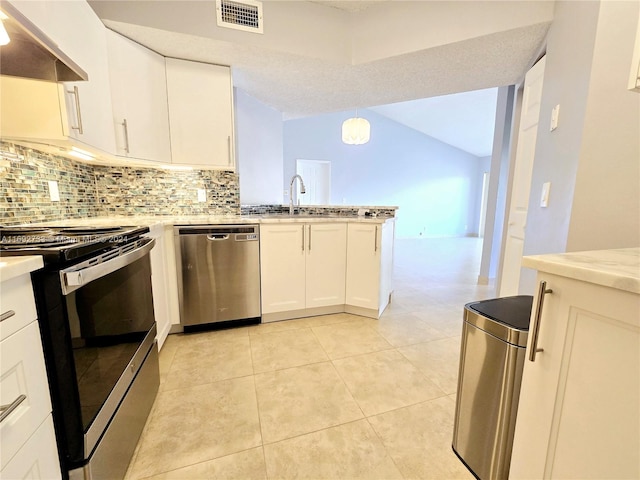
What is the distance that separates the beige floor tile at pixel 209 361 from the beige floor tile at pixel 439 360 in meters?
1.12

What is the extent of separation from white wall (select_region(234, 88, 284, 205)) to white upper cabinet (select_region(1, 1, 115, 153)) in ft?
4.53

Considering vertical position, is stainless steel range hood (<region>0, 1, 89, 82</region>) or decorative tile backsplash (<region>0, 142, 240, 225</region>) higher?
stainless steel range hood (<region>0, 1, 89, 82</region>)

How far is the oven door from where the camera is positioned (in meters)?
0.80

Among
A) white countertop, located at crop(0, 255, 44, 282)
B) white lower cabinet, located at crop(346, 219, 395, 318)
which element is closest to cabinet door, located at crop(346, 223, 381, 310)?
white lower cabinet, located at crop(346, 219, 395, 318)

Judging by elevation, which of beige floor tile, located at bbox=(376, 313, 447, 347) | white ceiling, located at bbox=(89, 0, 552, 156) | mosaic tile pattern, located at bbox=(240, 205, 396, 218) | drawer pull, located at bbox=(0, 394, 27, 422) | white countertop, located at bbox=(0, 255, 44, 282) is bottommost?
beige floor tile, located at bbox=(376, 313, 447, 347)

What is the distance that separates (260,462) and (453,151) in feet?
30.6

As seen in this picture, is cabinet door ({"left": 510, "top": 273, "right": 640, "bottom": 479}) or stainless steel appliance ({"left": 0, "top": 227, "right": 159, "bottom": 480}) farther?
stainless steel appliance ({"left": 0, "top": 227, "right": 159, "bottom": 480})

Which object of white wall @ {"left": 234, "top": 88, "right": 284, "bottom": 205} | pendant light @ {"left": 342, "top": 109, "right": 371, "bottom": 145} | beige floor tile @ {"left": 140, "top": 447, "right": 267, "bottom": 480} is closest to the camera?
beige floor tile @ {"left": 140, "top": 447, "right": 267, "bottom": 480}

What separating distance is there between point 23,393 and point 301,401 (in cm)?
115

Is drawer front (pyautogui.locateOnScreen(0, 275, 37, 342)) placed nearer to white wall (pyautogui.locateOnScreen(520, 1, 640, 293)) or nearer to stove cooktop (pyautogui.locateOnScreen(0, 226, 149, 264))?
stove cooktop (pyautogui.locateOnScreen(0, 226, 149, 264))

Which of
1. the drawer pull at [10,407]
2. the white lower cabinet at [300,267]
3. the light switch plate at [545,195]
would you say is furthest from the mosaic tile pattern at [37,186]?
the light switch plate at [545,195]

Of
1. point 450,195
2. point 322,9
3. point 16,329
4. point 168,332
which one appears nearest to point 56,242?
point 16,329

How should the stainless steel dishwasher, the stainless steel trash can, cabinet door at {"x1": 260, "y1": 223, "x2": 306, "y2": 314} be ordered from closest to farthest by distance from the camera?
1. the stainless steel trash can
2. the stainless steel dishwasher
3. cabinet door at {"x1": 260, "y1": 223, "x2": 306, "y2": 314}

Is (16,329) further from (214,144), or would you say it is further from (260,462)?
(214,144)
